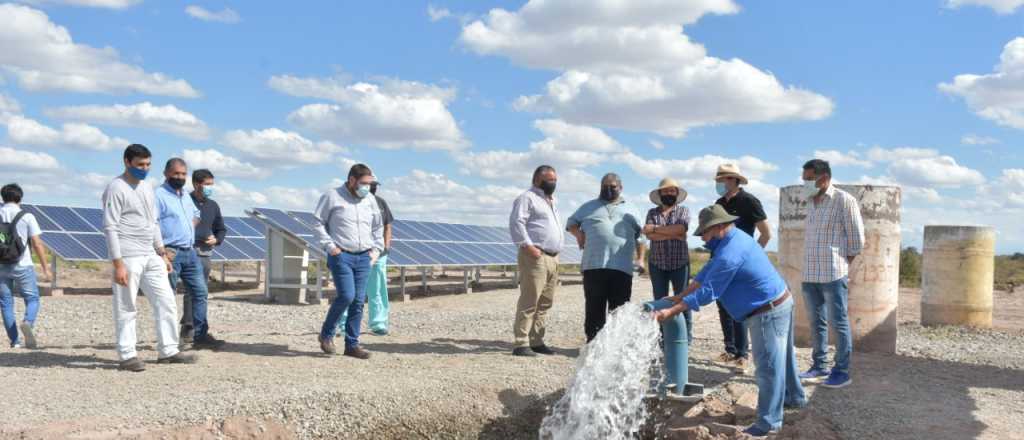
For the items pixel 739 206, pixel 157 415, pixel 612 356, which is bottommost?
pixel 157 415

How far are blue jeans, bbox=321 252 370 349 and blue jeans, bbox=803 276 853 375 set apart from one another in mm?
3899

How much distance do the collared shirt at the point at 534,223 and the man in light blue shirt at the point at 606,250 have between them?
0.30 metres

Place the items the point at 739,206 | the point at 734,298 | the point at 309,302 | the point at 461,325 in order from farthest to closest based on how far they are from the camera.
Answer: the point at 309,302 → the point at 461,325 → the point at 739,206 → the point at 734,298

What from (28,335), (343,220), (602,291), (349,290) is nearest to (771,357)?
(602,291)

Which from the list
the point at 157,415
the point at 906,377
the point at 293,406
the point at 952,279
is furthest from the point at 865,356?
the point at 157,415

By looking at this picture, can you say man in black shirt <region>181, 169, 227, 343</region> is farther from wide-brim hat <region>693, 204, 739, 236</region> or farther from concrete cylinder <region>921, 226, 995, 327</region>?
concrete cylinder <region>921, 226, 995, 327</region>

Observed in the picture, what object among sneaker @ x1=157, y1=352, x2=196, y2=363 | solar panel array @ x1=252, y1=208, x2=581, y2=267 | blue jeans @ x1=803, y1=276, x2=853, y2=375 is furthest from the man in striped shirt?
solar panel array @ x1=252, y1=208, x2=581, y2=267

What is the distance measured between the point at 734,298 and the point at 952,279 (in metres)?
8.99

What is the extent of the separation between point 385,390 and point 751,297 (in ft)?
8.97

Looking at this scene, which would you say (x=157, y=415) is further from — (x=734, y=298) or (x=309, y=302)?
(x=309, y=302)

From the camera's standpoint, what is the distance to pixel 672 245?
22.7 feet

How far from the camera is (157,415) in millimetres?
5383

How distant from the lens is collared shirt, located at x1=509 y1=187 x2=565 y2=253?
7.50 metres

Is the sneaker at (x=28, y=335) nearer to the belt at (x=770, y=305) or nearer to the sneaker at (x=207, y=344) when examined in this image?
the sneaker at (x=207, y=344)
